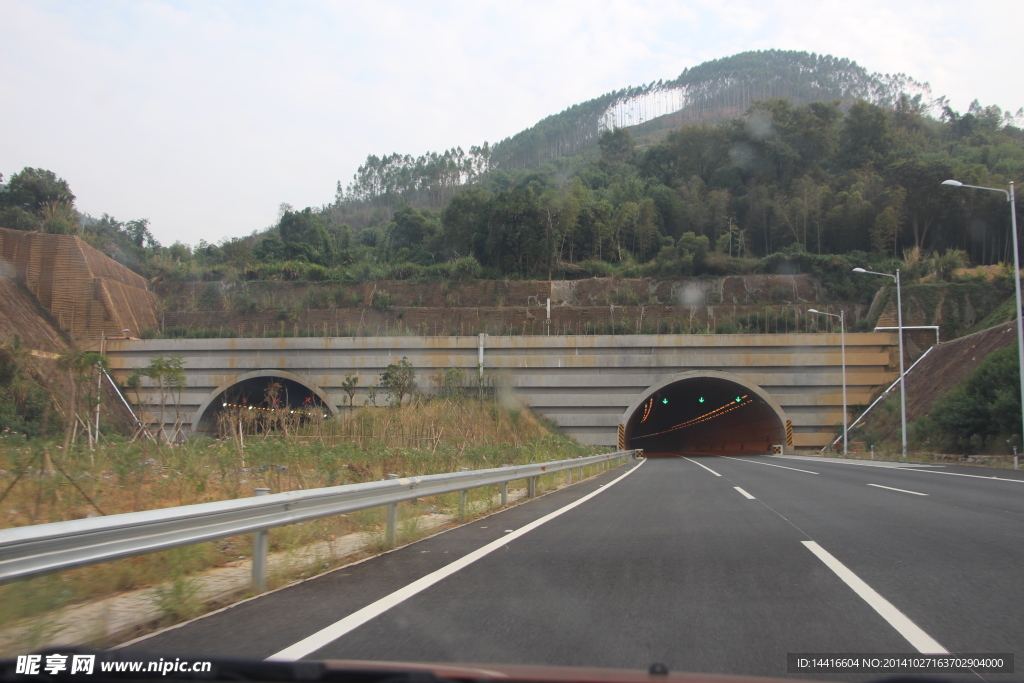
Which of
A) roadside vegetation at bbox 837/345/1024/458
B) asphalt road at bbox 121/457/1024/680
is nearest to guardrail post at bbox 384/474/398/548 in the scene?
asphalt road at bbox 121/457/1024/680

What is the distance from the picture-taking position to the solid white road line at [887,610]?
12.9 ft

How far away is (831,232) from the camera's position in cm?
6750

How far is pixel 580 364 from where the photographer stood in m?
43.3

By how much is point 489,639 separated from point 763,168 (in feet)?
277

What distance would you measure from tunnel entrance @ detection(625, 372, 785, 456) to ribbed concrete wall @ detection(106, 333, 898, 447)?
101 cm

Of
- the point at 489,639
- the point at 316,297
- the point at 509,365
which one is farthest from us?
the point at 316,297

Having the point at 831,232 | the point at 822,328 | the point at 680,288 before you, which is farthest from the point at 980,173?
the point at 680,288

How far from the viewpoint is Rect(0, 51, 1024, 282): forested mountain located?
58.9 meters

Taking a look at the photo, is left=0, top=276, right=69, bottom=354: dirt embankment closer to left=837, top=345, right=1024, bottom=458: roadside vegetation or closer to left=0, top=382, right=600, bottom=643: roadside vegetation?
left=0, top=382, right=600, bottom=643: roadside vegetation

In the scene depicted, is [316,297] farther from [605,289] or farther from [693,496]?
[693,496]

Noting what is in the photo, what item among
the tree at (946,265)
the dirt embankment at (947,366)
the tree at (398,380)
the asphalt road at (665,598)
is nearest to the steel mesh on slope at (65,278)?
the tree at (398,380)

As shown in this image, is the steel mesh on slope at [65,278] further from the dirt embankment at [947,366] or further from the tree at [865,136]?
the tree at [865,136]

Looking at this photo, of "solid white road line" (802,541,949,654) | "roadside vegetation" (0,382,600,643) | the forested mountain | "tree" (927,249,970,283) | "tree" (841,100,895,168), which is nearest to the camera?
"solid white road line" (802,541,949,654)

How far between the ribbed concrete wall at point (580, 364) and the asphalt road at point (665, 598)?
111ft
